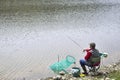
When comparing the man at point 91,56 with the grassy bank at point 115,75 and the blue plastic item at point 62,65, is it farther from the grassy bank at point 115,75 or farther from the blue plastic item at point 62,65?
the blue plastic item at point 62,65

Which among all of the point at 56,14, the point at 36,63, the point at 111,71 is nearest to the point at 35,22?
the point at 56,14

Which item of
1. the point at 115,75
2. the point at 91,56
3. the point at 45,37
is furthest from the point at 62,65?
the point at 45,37

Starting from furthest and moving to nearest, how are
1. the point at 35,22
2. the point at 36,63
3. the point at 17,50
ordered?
the point at 35,22
the point at 17,50
the point at 36,63

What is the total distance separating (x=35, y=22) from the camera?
28344mm

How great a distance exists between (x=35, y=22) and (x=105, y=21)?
7.22 metres

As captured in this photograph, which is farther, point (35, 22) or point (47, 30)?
point (35, 22)

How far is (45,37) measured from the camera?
857 inches

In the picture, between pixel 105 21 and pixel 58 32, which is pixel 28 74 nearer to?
pixel 58 32

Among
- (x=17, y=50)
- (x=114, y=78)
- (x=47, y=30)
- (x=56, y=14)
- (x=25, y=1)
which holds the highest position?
(x=25, y=1)

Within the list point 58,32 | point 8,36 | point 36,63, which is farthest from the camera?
point 58,32

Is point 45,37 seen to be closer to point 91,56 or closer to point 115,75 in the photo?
point 91,56

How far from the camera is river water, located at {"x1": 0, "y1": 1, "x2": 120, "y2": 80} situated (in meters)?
15.2

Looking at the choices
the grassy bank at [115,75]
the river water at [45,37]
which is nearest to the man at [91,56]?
the grassy bank at [115,75]

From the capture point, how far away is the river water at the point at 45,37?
15242 mm
